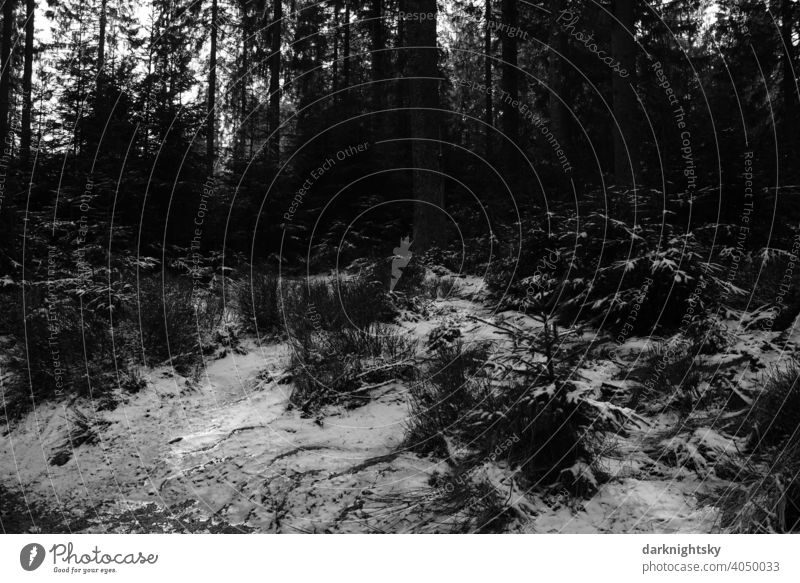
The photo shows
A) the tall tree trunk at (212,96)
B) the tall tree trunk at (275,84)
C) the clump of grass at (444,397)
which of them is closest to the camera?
the clump of grass at (444,397)

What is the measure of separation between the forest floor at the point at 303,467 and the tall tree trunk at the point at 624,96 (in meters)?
6.39

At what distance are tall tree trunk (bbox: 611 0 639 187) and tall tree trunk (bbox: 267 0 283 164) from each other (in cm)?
675

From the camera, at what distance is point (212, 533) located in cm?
254

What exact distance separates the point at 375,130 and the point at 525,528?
9.59 meters

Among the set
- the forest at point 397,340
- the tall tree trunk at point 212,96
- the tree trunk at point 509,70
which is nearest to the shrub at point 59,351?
the forest at point 397,340

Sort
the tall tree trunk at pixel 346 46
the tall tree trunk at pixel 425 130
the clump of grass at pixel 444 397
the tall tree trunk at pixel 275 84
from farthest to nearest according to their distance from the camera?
the tall tree trunk at pixel 346 46
the tall tree trunk at pixel 275 84
the tall tree trunk at pixel 425 130
the clump of grass at pixel 444 397

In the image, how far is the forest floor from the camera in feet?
8.16

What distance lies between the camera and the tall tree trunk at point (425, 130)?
673 cm

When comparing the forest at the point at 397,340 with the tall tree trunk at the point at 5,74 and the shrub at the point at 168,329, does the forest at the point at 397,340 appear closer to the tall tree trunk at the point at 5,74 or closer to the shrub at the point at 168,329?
the shrub at the point at 168,329

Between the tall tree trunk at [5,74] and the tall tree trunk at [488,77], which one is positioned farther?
the tall tree trunk at [488,77]

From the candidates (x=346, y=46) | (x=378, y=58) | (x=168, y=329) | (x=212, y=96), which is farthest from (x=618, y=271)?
(x=346, y=46)

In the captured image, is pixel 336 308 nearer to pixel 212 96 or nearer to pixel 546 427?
pixel 546 427

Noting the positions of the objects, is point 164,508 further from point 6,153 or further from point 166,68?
point 6,153

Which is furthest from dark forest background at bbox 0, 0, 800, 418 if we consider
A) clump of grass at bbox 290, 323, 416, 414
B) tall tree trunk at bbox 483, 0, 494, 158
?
clump of grass at bbox 290, 323, 416, 414
